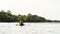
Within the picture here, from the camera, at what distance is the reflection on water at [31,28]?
66.9 inches

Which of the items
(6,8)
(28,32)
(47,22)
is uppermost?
(6,8)

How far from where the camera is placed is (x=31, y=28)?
1743mm

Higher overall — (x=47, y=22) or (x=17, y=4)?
(x=17, y=4)

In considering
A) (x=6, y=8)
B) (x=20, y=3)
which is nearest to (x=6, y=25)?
(x=6, y=8)

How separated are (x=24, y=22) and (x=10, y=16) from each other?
0.63ft

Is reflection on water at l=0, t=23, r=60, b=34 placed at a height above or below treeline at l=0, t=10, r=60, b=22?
below

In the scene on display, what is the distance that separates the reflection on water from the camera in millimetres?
1698

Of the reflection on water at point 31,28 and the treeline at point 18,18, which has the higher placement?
the treeline at point 18,18

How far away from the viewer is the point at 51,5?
178 centimetres

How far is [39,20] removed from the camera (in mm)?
1768

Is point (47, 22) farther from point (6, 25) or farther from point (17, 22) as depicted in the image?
point (6, 25)

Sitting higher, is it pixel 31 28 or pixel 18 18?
pixel 18 18

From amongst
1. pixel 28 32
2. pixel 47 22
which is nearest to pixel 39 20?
pixel 47 22

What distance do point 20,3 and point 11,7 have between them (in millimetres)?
124
